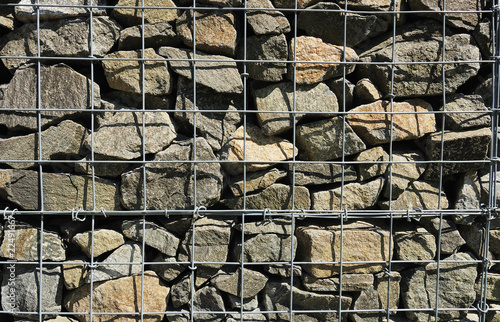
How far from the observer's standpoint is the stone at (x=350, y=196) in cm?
218

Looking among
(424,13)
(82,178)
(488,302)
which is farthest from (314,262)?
(424,13)

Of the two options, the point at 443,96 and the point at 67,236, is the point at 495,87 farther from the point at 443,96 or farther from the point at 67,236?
the point at 67,236

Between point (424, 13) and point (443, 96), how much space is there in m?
0.47

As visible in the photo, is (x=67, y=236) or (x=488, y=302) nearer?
(x=67, y=236)

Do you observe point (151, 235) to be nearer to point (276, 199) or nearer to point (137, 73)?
point (276, 199)

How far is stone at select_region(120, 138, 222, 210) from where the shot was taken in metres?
2.11

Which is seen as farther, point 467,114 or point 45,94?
point 467,114

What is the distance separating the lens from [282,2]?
2.16 m

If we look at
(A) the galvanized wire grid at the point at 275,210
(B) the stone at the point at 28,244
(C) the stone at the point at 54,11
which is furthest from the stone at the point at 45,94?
(B) the stone at the point at 28,244

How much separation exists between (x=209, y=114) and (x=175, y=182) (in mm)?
399

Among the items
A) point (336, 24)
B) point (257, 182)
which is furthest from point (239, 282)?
point (336, 24)

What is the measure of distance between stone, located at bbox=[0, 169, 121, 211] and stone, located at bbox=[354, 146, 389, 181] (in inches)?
51.9

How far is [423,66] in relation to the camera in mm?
2203

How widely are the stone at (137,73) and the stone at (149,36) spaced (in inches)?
1.7
